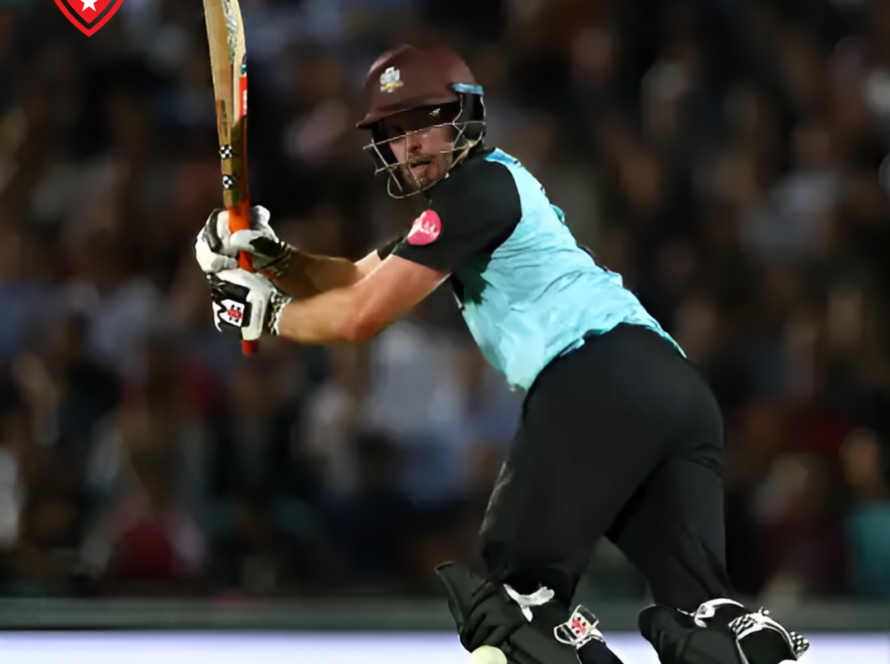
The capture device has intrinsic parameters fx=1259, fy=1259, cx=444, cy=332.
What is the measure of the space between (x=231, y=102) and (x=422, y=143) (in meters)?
0.63

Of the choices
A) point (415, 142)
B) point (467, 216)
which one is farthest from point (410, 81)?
point (467, 216)

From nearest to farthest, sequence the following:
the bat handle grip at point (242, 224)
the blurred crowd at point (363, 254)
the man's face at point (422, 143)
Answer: the man's face at point (422, 143)
the bat handle grip at point (242, 224)
the blurred crowd at point (363, 254)

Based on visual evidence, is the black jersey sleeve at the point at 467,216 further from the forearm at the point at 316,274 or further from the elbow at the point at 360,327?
the forearm at the point at 316,274

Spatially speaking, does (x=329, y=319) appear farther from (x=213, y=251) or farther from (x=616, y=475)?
(x=616, y=475)

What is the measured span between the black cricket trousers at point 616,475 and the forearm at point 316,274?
0.71m

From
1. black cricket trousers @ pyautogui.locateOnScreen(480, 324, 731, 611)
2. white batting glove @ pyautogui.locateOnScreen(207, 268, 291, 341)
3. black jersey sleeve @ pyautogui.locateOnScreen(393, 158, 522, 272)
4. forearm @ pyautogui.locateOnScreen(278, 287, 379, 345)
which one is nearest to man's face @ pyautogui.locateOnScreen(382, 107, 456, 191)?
black jersey sleeve @ pyautogui.locateOnScreen(393, 158, 522, 272)

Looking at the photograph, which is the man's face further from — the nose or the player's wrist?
the player's wrist

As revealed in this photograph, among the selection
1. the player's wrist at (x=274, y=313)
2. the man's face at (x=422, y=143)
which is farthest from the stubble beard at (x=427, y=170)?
the player's wrist at (x=274, y=313)

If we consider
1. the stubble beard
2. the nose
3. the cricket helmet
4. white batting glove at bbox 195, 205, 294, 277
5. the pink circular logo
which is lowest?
white batting glove at bbox 195, 205, 294, 277

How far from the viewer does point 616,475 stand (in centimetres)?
307

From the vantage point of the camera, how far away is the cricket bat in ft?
11.4

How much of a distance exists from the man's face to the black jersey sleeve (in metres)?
0.13

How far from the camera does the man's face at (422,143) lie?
3.27 m

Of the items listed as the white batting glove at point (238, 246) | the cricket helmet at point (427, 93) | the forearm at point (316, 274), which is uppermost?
the cricket helmet at point (427, 93)
